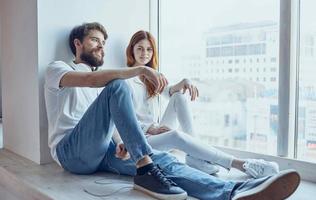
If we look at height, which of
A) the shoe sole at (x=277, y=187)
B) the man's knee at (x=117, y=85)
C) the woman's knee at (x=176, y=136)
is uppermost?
the man's knee at (x=117, y=85)

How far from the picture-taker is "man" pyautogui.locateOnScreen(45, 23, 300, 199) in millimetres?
1448

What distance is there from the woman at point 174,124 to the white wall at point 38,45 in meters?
0.23

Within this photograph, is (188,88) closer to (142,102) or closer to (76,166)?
(142,102)

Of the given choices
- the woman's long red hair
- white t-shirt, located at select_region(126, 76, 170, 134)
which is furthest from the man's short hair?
white t-shirt, located at select_region(126, 76, 170, 134)

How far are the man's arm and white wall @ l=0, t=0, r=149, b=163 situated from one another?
0.42 meters

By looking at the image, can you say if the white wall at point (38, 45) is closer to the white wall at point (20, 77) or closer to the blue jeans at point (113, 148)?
the white wall at point (20, 77)

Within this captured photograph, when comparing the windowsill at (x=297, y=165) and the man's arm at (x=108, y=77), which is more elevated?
the man's arm at (x=108, y=77)

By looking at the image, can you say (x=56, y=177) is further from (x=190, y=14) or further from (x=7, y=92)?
(x=190, y=14)

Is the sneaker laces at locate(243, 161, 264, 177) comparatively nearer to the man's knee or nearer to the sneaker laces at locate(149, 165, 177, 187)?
the sneaker laces at locate(149, 165, 177, 187)

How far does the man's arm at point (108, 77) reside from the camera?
1.62 m

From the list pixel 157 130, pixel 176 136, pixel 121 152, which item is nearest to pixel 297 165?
pixel 176 136

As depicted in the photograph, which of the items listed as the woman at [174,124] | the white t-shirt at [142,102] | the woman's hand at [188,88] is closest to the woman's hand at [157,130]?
the woman at [174,124]

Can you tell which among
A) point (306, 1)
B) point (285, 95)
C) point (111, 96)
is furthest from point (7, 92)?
point (306, 1)

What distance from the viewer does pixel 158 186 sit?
1.49m
